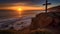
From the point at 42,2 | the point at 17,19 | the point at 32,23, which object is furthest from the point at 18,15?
the point at 42,2

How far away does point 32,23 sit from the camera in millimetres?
2480

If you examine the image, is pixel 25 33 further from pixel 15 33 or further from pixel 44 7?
pixel 44 7

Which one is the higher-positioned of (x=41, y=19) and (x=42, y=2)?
(x=42, y=2)

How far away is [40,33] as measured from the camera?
2.15 meters

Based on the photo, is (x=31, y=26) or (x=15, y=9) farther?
(x=15, y=9)

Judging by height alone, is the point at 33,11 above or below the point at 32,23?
above

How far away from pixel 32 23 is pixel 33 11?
0.26m

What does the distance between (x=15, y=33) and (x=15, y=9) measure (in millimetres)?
508

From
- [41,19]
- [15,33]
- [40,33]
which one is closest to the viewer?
[40,33]

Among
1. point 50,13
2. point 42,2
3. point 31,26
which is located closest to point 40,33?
point 31,26

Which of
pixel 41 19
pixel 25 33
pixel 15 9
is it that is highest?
pixel 15 9

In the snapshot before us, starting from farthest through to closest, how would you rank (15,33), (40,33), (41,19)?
(41,19)
(15,33)
(40,33)

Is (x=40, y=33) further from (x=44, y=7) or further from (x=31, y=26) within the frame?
(x=44, y=7)

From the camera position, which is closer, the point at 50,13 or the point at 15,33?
the point at 15,33
